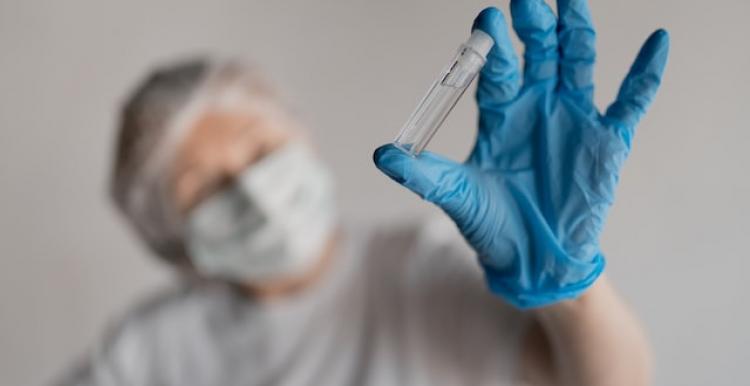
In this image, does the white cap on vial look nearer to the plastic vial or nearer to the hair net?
the plastic vial

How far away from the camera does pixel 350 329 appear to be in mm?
1150

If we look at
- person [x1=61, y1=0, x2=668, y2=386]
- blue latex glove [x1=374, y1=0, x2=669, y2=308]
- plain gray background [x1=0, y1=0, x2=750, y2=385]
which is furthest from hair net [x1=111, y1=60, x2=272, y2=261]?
blue latex glove [x1=374, y1=0, x2=669, y2=308]

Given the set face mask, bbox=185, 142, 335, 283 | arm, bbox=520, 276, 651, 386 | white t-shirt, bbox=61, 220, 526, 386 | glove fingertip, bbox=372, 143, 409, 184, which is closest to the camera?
glove fingertip, bbox=372, 143, 409, 184

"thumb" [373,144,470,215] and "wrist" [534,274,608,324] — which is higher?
"thumb" [373,144,470,215]

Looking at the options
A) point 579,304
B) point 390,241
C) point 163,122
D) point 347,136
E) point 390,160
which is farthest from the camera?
point 347,136

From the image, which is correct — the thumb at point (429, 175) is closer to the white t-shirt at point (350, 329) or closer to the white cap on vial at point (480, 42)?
the white cap on vial at point (480, 42)

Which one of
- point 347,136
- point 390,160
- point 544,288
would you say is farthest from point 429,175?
point 347,136

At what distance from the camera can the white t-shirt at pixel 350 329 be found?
0.96 m

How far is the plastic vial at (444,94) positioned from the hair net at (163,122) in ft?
2.00

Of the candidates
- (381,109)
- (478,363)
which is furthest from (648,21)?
(381,109)

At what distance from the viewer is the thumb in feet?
1.86

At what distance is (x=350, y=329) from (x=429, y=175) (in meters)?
0.62

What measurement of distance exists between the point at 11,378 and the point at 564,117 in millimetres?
1644

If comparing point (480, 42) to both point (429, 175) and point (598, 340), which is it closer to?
point (429, 175)
